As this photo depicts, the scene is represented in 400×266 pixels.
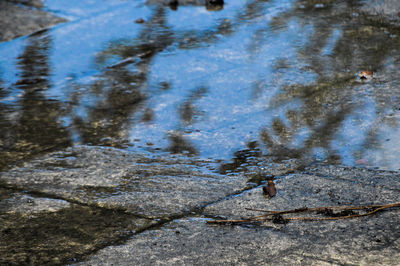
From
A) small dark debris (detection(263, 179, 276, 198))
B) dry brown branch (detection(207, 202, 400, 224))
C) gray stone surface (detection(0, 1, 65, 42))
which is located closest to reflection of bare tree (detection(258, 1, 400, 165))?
small dark debris (detection(263, 179, 276, 198))

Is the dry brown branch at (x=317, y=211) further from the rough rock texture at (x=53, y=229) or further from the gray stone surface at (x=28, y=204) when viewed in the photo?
the gray stone surface at (x=28, y=204)

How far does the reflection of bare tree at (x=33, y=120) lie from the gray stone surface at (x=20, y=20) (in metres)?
0.88

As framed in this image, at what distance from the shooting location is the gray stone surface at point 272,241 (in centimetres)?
202

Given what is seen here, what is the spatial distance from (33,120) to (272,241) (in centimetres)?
193

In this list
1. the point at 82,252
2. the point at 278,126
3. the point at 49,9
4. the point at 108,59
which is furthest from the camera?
the point at 49,9

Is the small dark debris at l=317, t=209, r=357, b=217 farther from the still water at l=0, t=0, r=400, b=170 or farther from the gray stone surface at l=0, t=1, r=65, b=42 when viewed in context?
the gray stone surface at l=0, t=1, r=65, b=42

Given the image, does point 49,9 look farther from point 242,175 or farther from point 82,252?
point 82,252

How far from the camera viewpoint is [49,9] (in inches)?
236

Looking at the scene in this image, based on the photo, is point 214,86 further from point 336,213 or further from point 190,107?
point 336,213

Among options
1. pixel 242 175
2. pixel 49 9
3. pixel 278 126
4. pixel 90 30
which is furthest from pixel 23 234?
pixel 49 9

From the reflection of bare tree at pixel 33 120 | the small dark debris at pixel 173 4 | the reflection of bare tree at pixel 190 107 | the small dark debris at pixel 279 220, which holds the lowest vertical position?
the reflection of bare tree at pixel 190 107

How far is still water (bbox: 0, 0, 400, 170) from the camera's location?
125 inches

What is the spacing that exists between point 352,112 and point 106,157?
1490 millimetres

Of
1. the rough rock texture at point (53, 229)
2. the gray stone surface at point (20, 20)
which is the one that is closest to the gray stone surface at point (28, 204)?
the rough rock texture at point (53, 229)
